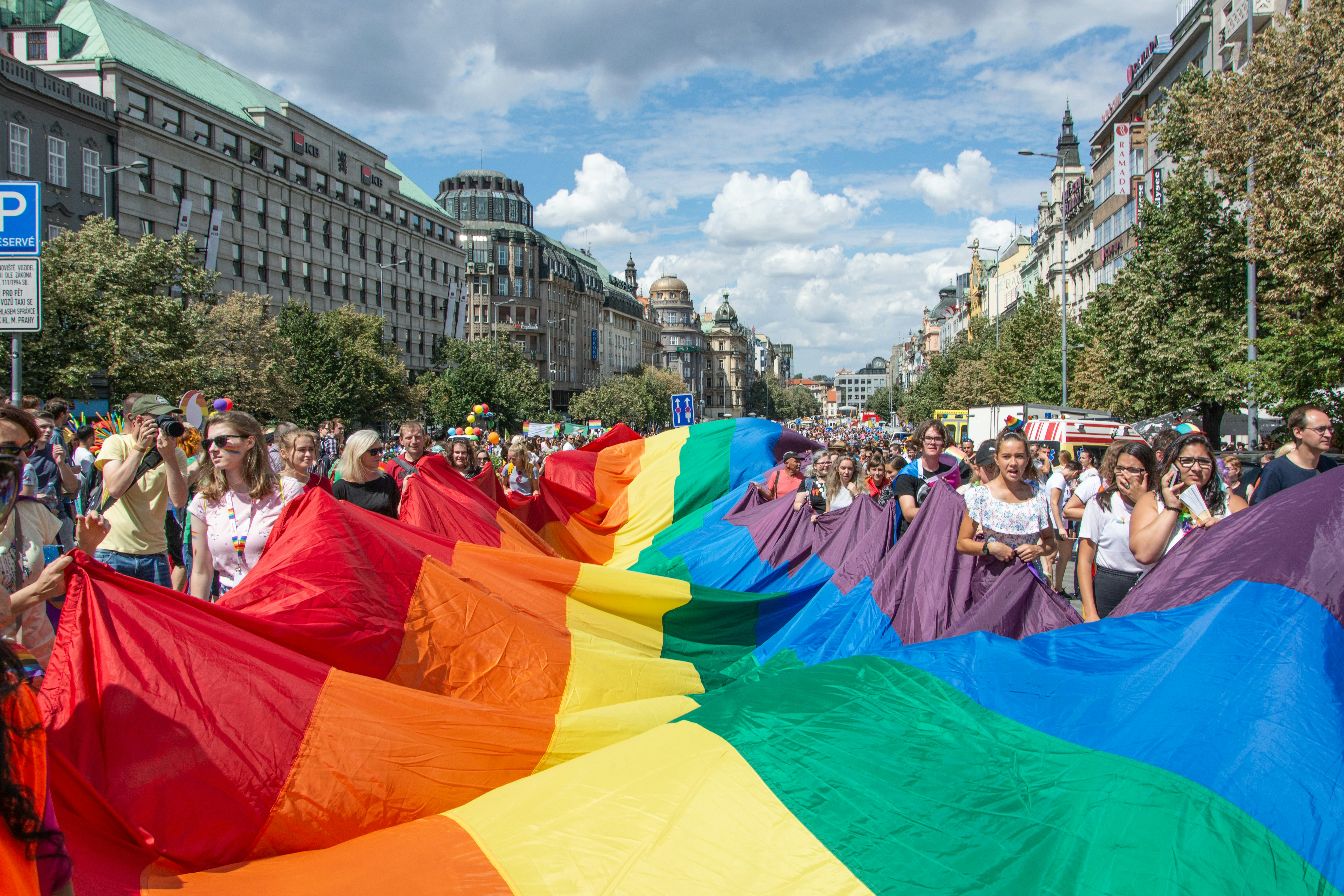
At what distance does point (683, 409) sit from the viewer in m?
20.9

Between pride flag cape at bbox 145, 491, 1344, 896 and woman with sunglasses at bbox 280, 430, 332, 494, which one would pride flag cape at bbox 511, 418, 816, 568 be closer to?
woman with sunglasses at bbox 280, 430, 332, 494

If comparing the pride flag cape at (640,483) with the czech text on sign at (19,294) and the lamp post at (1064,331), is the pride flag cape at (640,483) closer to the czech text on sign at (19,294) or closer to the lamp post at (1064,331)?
the czech text on sign at (19,294)

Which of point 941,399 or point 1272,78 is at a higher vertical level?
point 1272,78

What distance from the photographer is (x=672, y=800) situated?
8.74 feet

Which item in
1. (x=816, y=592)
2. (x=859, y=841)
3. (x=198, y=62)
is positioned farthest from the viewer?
(x=198, y=62)

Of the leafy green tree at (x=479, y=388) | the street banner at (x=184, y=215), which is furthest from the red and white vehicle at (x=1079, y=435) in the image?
the street banner at (x=184, y=215)

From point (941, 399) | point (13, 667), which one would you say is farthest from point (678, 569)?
point (941, 399)

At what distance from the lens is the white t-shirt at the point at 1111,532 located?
5723mm

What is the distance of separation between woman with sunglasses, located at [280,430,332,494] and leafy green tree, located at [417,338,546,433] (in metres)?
48.2

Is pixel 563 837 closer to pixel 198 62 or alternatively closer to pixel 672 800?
pixel 672 800

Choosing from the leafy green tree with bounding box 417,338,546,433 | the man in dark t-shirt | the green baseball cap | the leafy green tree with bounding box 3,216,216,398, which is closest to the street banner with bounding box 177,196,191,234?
the leafy green tree with bounding box 417,338,546,433

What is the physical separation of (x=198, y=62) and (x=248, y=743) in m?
58.6

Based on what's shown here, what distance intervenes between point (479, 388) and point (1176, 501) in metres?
55.4

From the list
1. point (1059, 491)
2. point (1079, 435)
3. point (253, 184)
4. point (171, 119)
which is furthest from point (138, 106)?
point (1059, 491)
